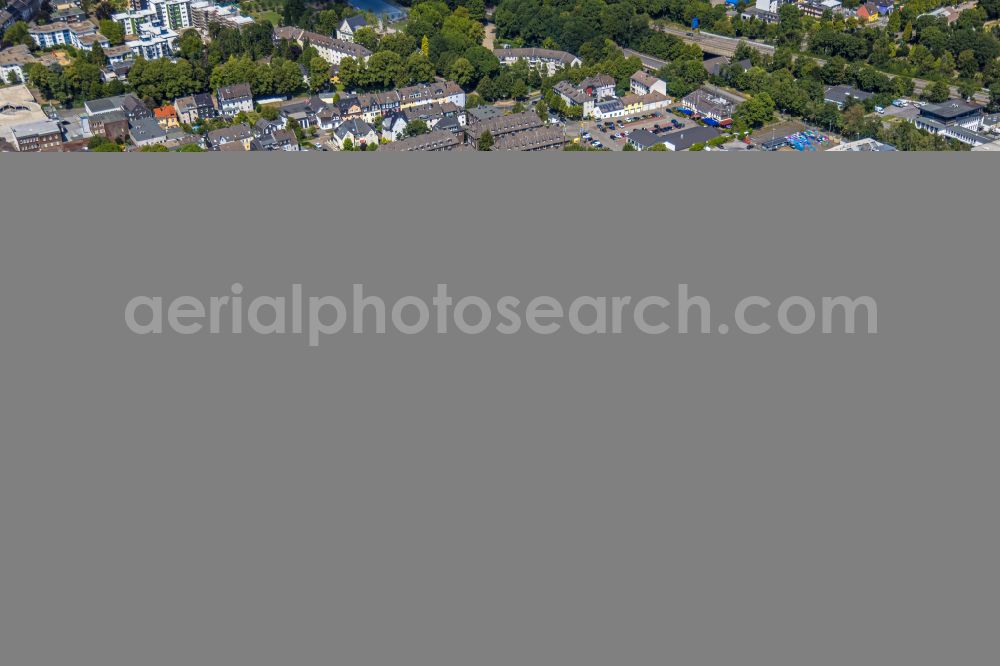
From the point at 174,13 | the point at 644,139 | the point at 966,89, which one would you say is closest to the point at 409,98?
the point at 644,139

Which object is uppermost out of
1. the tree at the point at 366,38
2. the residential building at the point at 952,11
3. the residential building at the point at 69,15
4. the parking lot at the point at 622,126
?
the residential building at the point at 69,15

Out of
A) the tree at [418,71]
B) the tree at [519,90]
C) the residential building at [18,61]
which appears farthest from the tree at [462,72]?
the residential building at [18,61]

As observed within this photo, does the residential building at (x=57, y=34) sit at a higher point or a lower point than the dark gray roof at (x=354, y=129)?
higher

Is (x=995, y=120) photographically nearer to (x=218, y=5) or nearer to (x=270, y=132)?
(x=270, y=132)

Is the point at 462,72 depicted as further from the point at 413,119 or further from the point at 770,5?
the point at 770,5

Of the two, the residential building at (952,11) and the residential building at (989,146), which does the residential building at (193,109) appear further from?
the residential building at (952,11)
